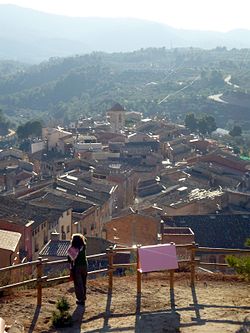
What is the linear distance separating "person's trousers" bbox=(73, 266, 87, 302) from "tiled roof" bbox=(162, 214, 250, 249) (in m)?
17.4

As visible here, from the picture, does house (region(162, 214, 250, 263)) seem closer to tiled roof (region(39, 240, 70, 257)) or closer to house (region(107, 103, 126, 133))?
tiled roof (region(39, 240, 70, 257))

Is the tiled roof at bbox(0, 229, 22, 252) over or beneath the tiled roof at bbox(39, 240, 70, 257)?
over

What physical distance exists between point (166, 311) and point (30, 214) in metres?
18.7

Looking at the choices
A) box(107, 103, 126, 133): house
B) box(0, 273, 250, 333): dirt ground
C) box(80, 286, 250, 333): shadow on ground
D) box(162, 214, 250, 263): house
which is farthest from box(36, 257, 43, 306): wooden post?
box(107, 103, 126, 133): house

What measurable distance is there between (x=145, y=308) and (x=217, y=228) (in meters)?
19.2

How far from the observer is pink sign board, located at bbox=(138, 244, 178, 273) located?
33.2ft

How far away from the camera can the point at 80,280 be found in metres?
9.76

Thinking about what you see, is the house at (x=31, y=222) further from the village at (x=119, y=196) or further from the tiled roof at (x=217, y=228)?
the tiled roof at (x=217, y=228)

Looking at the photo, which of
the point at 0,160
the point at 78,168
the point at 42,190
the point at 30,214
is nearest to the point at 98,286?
the point at 30,214

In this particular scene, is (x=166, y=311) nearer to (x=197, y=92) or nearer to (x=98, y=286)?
(x=98, y=286)

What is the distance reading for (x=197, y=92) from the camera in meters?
138

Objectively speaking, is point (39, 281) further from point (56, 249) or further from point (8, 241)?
point (56, 249)

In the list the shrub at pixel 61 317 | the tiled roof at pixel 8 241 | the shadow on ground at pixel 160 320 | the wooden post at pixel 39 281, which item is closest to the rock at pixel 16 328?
the shrub at pixel 61 317

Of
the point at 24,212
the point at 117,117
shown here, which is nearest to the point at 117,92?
the point at 117,117
